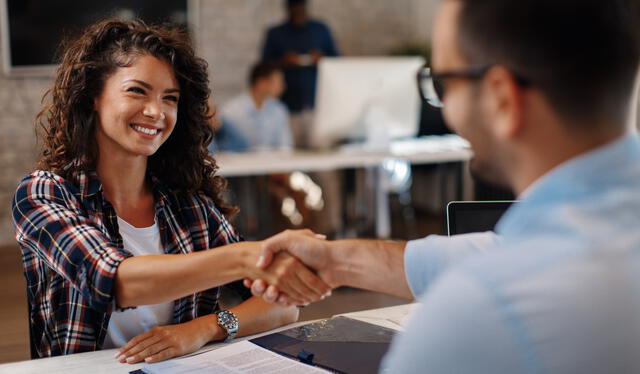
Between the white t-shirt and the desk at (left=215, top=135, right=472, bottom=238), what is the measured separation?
249cm

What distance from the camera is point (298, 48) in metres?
5.96

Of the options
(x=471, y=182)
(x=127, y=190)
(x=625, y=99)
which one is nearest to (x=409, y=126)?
(x=471, y=182)

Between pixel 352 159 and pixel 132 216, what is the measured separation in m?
3.02

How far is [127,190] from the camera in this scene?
168 centimetres

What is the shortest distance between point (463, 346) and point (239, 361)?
720 millimetres

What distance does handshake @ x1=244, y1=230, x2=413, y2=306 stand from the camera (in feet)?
3.88

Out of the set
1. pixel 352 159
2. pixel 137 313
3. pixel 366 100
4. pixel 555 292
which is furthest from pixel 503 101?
pixel 352 159

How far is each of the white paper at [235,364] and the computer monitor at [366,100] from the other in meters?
3.08

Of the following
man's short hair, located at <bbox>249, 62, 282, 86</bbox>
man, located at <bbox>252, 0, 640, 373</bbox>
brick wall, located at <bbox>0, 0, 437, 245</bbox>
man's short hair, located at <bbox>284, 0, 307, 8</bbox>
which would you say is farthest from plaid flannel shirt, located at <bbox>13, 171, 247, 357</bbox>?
man's short hair, located at <bbox>284, 0, 307, 8</bbox>

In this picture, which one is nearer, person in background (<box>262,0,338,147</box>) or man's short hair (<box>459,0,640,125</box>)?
man's short hair (<box>459,0,640,125</box>)

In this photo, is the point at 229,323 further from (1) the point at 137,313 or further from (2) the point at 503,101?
(2) the point at 503,101

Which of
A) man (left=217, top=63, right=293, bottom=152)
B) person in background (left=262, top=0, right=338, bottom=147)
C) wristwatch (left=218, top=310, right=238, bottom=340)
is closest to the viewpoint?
wristwatch (left=218, top=310, right=238, bottom=340)

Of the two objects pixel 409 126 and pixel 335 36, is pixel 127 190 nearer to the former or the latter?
pixel 409 126

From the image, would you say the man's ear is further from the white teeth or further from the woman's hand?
the white teeth
